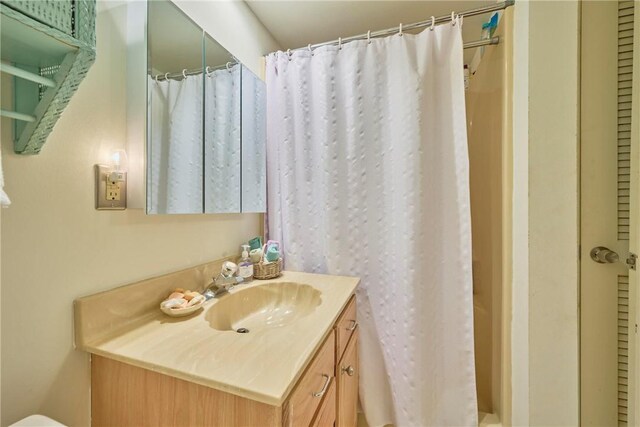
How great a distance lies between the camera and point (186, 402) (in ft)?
1.82

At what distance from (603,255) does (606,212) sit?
15 centimetres

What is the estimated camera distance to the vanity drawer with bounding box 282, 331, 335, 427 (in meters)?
0.54

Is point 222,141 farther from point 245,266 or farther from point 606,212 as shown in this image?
point 606,212

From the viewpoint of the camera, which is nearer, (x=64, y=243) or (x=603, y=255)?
(x=64, y=243)

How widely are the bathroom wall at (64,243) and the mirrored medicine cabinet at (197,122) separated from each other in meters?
0.08

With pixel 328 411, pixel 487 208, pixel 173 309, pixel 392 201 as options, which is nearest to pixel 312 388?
pixel 328 411

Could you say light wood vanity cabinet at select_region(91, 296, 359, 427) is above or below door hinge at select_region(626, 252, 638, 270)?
below

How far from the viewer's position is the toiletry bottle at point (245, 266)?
3.77 ft

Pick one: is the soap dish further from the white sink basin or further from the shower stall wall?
the shower stall wall

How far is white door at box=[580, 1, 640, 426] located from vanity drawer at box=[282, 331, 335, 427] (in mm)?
923

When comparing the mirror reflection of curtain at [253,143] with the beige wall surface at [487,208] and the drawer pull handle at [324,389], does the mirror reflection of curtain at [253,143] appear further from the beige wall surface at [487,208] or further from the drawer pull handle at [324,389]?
the beige wall surface at [487,208]

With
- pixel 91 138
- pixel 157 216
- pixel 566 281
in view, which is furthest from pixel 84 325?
pixel 566 281

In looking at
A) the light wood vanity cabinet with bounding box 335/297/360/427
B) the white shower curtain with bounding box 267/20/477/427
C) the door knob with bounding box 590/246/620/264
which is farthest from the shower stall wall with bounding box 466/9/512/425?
the light wood vanity cabinet with bounding box 335/297/360/427

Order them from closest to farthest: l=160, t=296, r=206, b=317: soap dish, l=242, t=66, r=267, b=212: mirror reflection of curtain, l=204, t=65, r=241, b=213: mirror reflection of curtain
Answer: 1. l=160, t=296, r=206, b=317: soap dish
2. l=204, t=65, r=241, b=213: mirror reflection of curtain
3. l=242, t=66, r=267, b=212: mirror reflection of curtain
